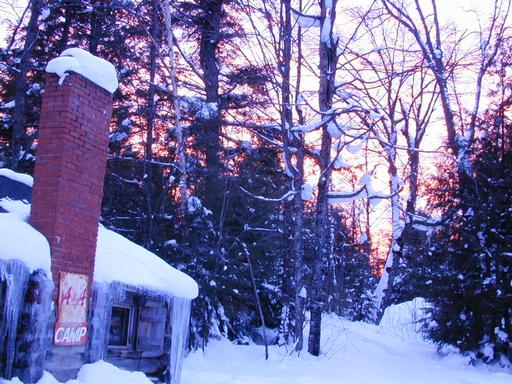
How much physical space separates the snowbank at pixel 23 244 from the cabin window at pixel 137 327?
1.55 metres

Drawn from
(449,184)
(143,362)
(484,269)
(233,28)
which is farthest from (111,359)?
(233,28)

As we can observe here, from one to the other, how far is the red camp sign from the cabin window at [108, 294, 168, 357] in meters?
0.78

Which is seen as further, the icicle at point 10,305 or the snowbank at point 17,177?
the snowbank at point 17,177

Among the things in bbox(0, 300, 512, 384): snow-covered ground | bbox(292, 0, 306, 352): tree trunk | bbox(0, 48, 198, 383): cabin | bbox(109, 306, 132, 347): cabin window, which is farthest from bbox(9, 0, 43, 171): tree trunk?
bbox(109, 306, 132, 347): cabin window

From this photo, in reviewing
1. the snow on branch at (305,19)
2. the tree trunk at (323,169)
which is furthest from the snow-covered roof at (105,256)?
the snow on branch at (305,19)

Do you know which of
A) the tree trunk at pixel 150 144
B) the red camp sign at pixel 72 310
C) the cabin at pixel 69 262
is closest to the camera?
the cabin at pixel 69 262

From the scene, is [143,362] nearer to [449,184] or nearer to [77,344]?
[77,344]

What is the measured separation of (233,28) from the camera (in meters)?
18.0

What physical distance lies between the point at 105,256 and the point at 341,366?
6.57m

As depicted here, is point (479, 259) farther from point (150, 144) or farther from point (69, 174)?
point (69, 174)

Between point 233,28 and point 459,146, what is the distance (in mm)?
8005

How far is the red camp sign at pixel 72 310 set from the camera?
18.7 feet

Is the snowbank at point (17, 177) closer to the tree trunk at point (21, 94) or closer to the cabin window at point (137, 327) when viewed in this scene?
the cabin window at point (137, 327)

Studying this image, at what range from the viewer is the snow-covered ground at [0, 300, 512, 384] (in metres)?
9.70
